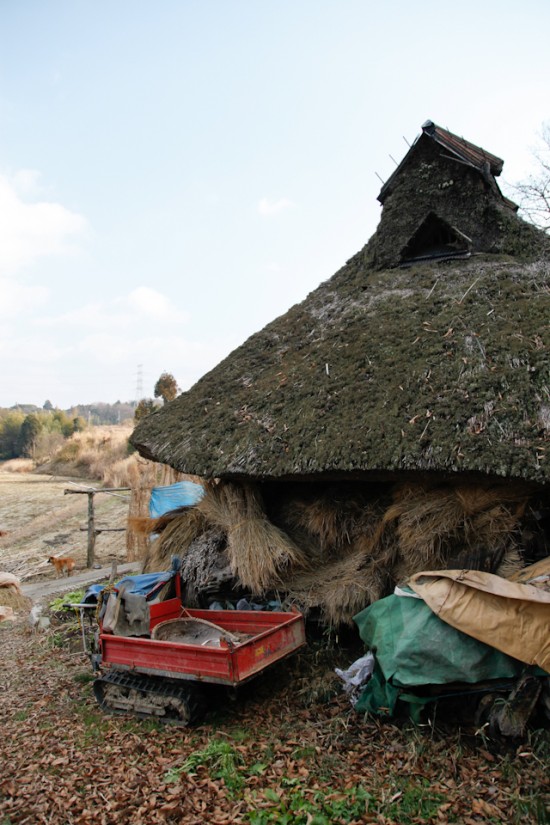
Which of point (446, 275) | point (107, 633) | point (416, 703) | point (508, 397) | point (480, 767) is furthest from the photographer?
point (446, 275)

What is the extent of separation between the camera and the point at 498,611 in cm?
385

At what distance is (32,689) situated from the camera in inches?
238

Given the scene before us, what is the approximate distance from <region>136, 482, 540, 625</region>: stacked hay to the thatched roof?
516mm

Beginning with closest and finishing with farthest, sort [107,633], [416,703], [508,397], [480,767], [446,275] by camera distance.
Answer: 1. [480,767]
2. [416,703]
3. [508,397]
4. [107,633]
5. [446,275]

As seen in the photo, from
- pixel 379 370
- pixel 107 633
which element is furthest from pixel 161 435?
pixel 379 370

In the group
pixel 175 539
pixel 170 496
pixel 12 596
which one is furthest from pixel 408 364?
pixel 12 596

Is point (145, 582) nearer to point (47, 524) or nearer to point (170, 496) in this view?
point (170, 496)

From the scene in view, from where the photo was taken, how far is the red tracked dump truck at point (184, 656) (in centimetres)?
457

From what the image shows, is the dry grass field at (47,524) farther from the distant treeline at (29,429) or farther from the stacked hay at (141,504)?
the distant treeline at (29,429)

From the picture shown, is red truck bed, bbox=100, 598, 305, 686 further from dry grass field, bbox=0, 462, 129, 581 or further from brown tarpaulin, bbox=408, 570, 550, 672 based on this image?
dry grass field, bbox=0, 462, 129, 581

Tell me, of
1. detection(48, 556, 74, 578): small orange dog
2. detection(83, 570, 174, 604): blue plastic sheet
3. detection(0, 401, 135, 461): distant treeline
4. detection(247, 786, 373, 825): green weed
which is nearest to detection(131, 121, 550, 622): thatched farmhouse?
detection(83, 570, 174, 604): blue plastic sheet

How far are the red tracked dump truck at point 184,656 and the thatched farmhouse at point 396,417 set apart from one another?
48cm

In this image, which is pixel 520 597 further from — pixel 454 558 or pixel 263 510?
pixel 263 510

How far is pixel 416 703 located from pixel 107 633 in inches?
123
